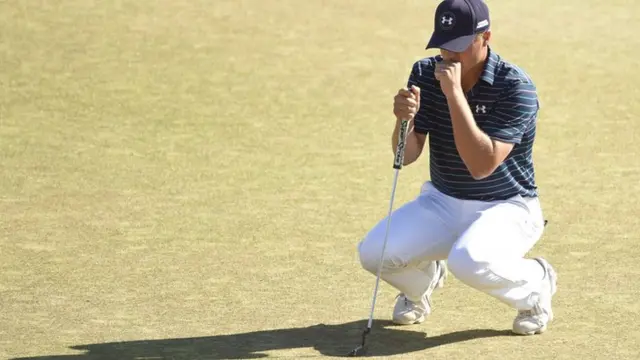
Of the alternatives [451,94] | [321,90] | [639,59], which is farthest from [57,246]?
[639,59]

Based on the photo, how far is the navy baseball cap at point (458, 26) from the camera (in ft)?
19.6

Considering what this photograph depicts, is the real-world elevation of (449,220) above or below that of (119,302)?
above

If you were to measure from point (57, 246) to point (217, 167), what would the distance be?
2.19 meters

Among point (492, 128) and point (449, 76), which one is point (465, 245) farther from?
point (449, 76)

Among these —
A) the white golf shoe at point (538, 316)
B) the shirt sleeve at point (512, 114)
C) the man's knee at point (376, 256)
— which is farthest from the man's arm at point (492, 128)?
the white golf shoe at point (538, 316)

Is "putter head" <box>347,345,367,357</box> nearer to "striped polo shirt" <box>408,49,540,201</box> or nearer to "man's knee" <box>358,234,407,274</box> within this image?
"man's knee" <box>358,234,407,274</box>

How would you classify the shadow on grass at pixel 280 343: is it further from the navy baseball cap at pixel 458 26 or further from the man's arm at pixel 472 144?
the navy baseball cap at pixel 458 26

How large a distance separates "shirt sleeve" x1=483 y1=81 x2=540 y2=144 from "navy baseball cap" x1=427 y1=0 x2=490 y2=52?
29 cm

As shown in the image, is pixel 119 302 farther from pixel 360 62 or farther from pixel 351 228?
pixel 360 62

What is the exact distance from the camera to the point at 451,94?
5.86 m

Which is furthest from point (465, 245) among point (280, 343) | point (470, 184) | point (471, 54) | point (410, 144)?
point (280, 343)

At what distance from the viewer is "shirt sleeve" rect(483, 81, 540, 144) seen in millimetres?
6020

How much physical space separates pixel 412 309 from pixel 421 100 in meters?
0.97

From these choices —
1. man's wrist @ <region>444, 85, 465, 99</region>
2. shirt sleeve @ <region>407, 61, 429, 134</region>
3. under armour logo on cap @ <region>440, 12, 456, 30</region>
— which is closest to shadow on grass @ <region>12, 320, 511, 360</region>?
shirt sleeve @ <region>407, 61, 429, 134</region>
